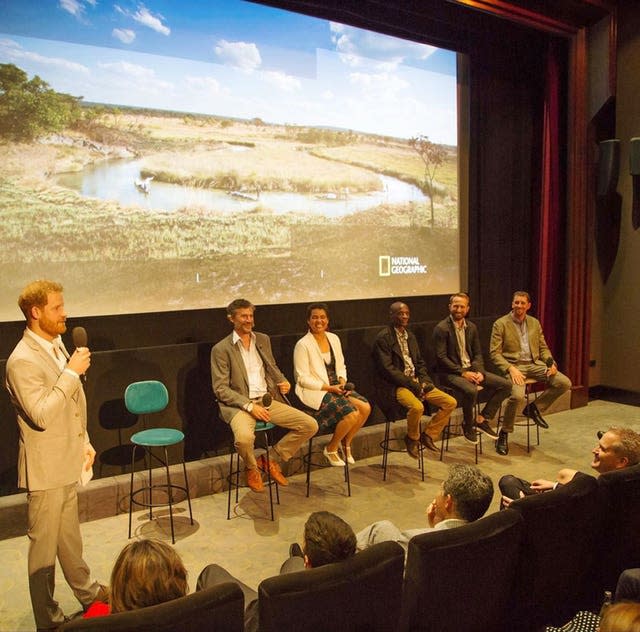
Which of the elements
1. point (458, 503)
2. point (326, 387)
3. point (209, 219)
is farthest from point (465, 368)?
point (458, 503)

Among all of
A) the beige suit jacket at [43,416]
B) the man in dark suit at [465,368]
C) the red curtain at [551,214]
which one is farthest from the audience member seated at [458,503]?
the red curtain at [551,214]

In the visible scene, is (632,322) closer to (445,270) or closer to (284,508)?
(445,270)

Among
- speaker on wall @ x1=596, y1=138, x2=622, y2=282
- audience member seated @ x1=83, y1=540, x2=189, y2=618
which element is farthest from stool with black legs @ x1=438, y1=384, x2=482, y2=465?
audience member seated @ x1=83, y1=540, x2=189, y2=618

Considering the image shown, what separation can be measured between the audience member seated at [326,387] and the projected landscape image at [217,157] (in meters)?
0.85

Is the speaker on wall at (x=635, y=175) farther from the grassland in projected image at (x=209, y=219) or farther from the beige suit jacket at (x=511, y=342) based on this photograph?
the beige suit jacket at (x=511, y=342)

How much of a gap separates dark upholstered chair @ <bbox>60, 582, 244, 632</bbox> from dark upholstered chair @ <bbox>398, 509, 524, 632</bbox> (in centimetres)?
56

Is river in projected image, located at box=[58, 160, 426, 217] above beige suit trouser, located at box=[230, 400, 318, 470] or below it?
above

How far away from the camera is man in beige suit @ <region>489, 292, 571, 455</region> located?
5387 mm

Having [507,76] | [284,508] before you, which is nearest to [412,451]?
[284,508]

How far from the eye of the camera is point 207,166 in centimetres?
493

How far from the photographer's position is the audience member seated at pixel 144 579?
1.61m

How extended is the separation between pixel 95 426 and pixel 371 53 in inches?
151

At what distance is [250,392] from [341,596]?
2.65 meters

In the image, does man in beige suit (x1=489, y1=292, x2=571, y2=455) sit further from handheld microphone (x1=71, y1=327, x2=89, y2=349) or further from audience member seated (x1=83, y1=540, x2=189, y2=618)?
audience member seated (x1=83, y1=540, x2=189, y2=618)
